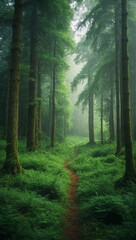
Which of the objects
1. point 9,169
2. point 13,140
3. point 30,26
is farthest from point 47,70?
point 9,169

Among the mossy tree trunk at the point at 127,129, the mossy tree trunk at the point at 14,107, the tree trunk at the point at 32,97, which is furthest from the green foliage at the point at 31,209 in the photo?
the tree trunk at the point at 32,97

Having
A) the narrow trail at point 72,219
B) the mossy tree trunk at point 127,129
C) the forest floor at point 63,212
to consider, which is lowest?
the narrow trail at point 72,219

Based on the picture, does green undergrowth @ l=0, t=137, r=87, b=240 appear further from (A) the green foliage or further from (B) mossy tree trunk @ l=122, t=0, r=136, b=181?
(B) mossy tree trunk @ l=122, t=0, r=136, b=181

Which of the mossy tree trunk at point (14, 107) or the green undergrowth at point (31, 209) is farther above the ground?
the mossy tree trunk at point (14, 107)

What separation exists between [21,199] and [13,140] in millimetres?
2830

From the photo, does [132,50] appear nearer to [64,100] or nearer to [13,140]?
[64,100]

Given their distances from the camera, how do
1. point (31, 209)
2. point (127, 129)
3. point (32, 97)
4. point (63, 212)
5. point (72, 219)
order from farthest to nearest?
1. point (32, 97)
2. point (127, 129)
3. point (63, 212)
4. point (72, 219)
5. point (31, 209)

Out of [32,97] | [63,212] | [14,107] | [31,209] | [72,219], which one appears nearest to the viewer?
[31,209]

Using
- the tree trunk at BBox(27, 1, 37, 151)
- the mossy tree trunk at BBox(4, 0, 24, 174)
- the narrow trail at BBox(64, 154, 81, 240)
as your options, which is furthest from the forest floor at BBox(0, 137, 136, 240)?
the tree trunk at BBox(27, 1, 37, 151)

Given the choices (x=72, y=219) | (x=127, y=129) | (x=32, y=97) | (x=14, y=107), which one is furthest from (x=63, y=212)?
(x=32, y=97)

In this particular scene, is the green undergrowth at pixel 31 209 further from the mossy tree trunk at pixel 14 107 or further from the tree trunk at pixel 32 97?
the tree trunk at pixel 32 97

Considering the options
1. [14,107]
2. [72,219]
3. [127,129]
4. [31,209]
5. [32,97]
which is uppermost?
[32,97]

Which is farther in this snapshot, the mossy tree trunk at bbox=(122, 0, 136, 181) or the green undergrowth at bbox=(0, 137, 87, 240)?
the mossy tree trunk at bbox=(122, 0, 136, 181)

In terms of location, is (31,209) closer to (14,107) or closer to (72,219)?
(72,219)
